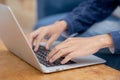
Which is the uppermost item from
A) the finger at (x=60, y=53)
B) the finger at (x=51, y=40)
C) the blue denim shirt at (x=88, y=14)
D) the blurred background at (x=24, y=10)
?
the finger at (x=60, y=53)

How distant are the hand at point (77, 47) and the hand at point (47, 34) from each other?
124 millimetres

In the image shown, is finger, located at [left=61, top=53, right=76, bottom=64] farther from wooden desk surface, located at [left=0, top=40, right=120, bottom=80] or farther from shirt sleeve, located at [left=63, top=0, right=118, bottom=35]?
shirt sleeve, located at [left=63, top=0, right=118, bottom=35]

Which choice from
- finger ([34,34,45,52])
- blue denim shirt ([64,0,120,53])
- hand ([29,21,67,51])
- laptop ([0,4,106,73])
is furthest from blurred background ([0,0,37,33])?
laptop ([0,4,106,73])

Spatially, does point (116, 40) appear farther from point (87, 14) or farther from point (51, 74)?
point (87, 14)

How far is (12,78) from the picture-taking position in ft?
2.01

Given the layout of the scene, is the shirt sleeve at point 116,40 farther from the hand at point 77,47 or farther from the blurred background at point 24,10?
the blurred background at point 24,10

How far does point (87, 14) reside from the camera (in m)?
1.09

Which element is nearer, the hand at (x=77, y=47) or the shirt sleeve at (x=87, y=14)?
the hand at (x=77, y=47)

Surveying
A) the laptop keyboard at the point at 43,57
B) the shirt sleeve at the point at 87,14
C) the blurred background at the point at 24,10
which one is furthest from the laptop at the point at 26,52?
the blurred background at the point at 24,10

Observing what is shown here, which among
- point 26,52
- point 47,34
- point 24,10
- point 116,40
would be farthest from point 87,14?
point 24,10

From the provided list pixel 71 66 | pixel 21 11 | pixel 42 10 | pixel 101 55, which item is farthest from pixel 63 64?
pixel 21 11

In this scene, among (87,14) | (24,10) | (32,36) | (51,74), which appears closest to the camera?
(51,74)

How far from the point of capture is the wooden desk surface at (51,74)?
62cm

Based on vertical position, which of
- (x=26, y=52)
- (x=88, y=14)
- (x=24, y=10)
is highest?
(x=26, y=52)
